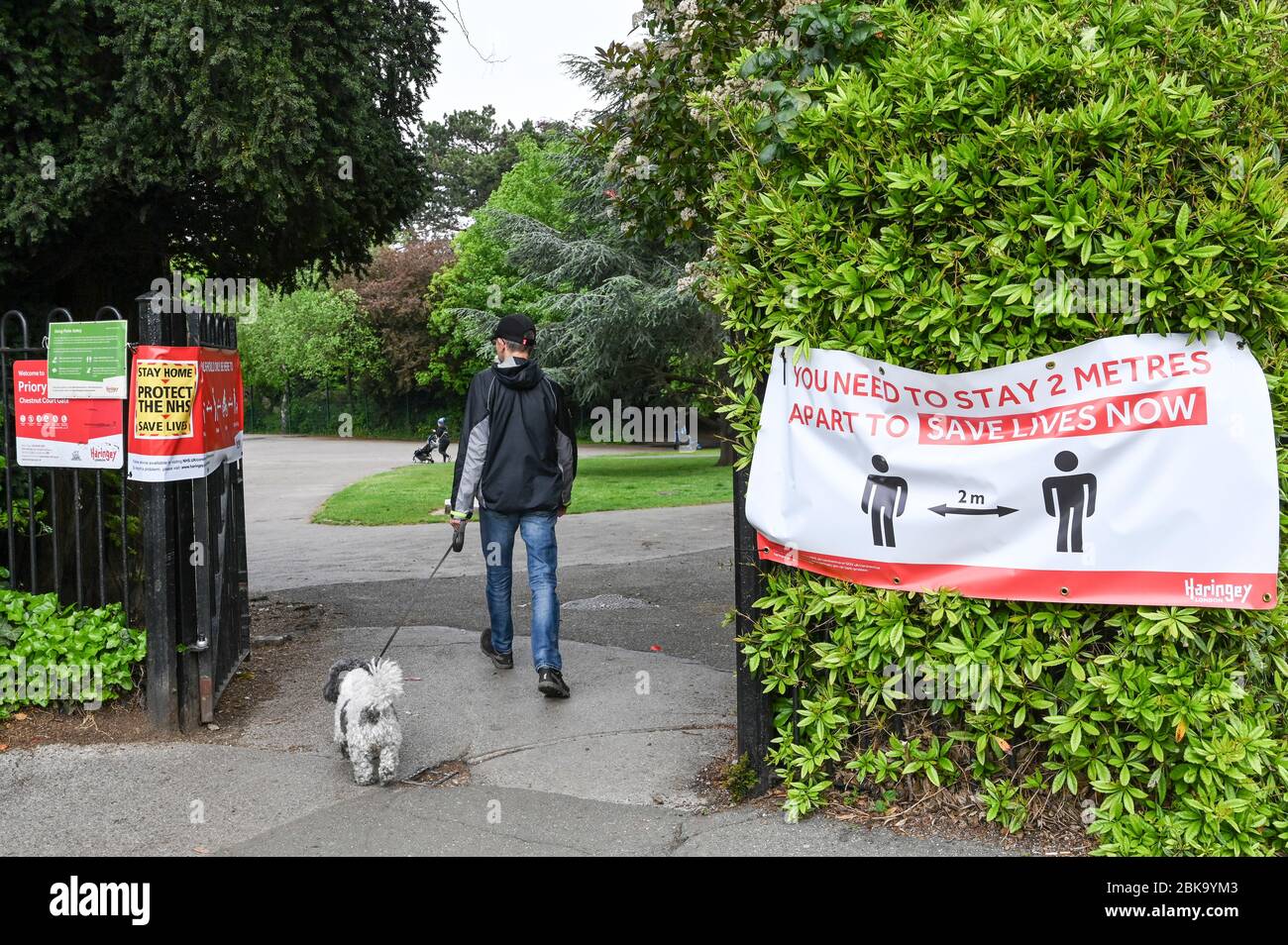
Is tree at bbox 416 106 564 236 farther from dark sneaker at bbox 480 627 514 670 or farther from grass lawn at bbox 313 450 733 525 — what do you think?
dark sneaker at bbox 480 627 514 670

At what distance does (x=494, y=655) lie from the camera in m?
6.79

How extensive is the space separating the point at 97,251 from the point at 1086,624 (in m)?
6.02

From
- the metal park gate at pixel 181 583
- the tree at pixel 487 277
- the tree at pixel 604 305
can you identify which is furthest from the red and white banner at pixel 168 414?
the tree at pixel 487 277

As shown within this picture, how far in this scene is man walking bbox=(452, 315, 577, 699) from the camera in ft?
20.9

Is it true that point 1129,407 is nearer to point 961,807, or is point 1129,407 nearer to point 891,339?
point 891,339

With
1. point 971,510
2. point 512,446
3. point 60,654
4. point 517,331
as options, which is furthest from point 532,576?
point 971,510

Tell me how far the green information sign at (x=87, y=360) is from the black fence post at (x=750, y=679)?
328 centimetres

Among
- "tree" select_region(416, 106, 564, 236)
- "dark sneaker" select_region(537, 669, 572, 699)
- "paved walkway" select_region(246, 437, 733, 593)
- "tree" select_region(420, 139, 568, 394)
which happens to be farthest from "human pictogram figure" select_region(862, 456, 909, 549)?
"tree" select_region(416, 106, 564, 236)

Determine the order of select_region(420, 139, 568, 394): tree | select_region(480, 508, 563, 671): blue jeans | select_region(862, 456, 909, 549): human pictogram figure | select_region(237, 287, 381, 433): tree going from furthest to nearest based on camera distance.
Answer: select_region(237, 287, 381, 433): tree → select_region(420, 139, 568, 394): tree → select_region(480, 508, 563, 671): blue jeans → select_region(862, 456, 909, 549): human pictogram figure

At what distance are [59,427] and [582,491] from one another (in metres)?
15.9

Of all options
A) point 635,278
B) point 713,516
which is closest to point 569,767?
point 713,516

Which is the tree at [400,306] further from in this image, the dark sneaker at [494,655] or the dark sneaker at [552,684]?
the dark sneaker at [552,684]

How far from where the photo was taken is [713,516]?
53.0 ft

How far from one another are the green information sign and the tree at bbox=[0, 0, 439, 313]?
583 millimetres
